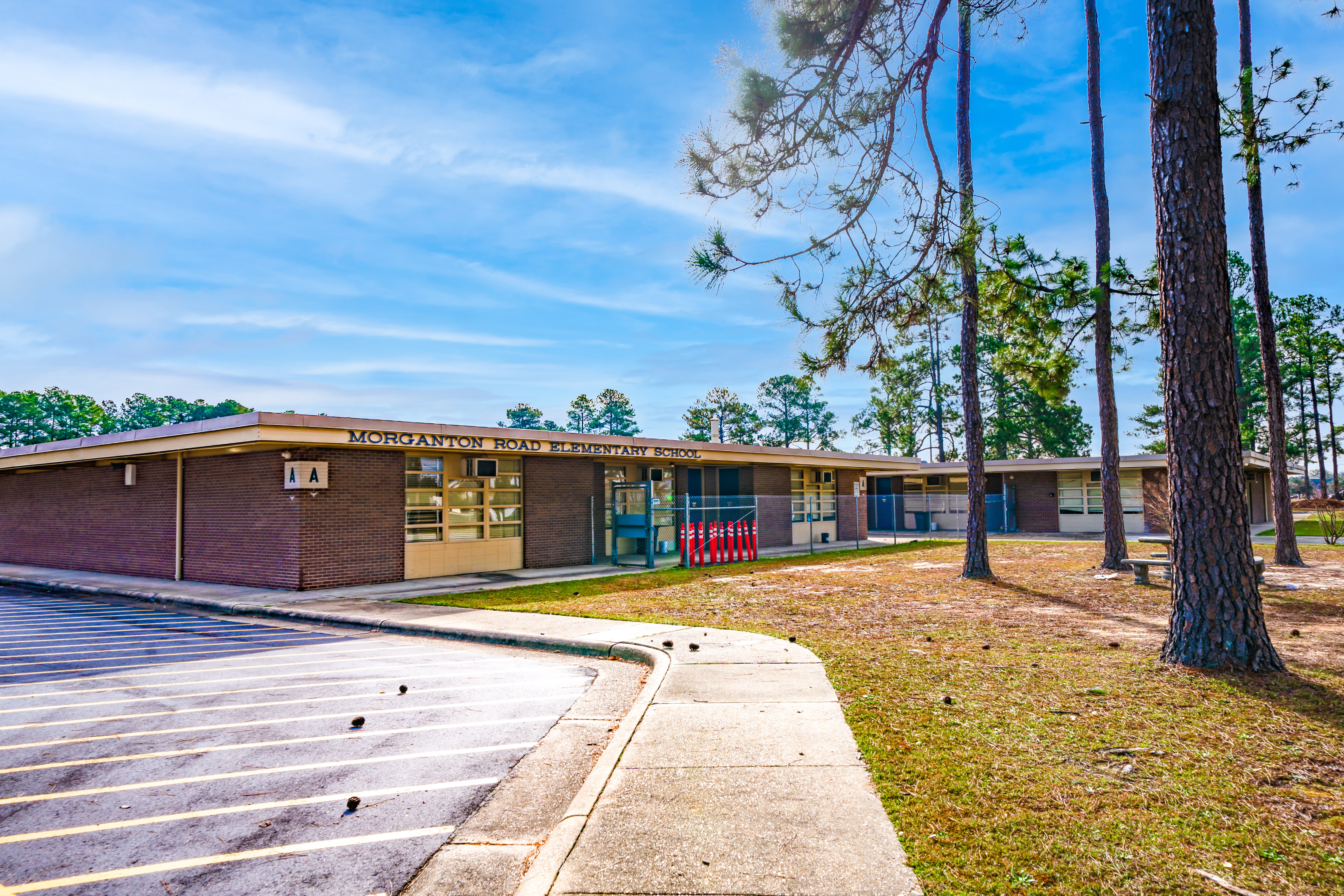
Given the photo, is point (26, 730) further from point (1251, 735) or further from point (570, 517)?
point (570, 517)

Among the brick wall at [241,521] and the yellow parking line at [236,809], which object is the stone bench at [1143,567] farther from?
the brick wall at [241,521]

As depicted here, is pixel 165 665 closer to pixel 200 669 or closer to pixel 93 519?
pixel 200 669

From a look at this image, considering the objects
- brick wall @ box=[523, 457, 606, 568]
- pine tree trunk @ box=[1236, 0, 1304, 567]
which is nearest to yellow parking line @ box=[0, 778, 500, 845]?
brick wall @ box=[523, 457, 606, 568]

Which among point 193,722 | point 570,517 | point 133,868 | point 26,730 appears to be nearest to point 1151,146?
point 133,868

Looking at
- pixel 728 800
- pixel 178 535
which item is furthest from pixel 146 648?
pixel 178 535

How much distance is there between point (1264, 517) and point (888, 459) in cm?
2407

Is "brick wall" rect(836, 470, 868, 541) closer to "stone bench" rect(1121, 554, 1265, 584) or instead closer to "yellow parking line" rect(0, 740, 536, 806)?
"stone bench" rect(1121, 554, 1265, 584)

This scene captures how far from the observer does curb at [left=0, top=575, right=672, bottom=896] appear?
345 centimetres

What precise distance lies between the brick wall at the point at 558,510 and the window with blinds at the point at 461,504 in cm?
24

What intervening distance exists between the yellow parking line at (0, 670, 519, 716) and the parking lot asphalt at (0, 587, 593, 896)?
0.03 m

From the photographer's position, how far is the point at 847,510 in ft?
101

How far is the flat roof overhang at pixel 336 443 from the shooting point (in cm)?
1352

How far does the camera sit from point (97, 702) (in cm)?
656

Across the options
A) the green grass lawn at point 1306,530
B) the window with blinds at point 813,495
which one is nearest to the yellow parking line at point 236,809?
the window with blinds at point 813,495
